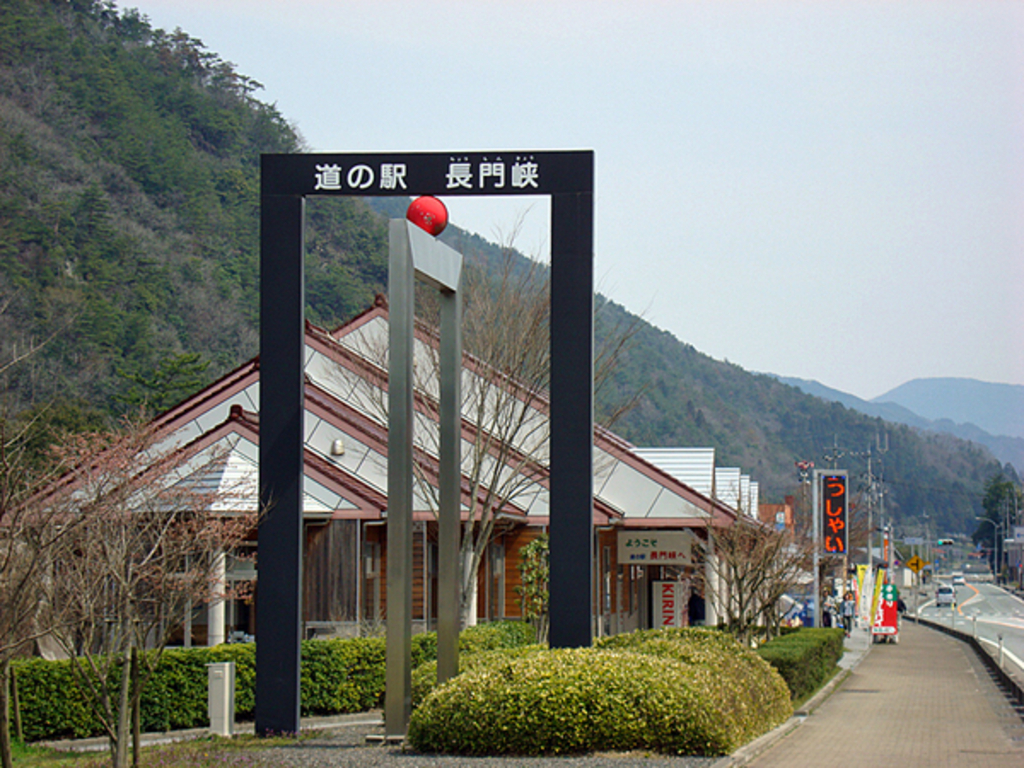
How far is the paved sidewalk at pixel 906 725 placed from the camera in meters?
12.5

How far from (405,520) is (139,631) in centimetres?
273

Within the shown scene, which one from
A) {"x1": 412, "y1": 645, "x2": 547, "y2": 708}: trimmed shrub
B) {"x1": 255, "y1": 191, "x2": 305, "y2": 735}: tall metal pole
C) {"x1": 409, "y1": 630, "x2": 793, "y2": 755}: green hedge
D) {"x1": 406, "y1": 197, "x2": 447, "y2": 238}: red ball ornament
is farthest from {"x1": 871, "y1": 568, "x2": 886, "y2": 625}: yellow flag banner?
{"x1": 406, "y1": 197, "x2": 447, "y2": 238}: red ball ornament

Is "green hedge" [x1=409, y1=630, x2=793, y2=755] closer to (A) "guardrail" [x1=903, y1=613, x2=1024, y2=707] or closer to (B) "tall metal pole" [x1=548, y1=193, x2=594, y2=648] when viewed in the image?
(B) "tall metal pole" [x1=548, y1=193, x2=594, y2=648]

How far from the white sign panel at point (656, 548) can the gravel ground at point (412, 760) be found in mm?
16731

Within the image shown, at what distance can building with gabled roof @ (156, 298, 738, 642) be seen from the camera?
67.8ft

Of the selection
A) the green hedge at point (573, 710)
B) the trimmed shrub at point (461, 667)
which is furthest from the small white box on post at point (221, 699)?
the green hedge at point (573, 710)

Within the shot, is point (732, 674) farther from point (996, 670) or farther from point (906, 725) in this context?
point (996, 670)

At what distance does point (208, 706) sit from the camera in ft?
48.8

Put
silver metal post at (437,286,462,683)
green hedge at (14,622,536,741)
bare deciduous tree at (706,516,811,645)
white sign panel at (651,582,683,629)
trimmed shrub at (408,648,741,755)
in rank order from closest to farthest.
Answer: trimmed shrub at (408,648,741,755) < silver metal post at (437,286,462,683) < green hedge at (14,622,536,741) < bare deciduous tree at (706,516,811,645) < white sign panel at (651,582,683,629)

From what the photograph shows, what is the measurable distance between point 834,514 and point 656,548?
34.9ft

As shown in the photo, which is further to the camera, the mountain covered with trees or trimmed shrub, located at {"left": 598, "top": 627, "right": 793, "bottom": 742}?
the mountain covered with trees

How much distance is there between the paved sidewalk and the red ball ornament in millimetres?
6286

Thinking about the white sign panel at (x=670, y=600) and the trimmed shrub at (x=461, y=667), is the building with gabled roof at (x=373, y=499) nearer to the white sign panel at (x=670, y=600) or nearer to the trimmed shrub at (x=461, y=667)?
the white sign panel at (x=670, y=600)

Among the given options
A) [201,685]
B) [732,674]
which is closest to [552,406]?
[732,674]
